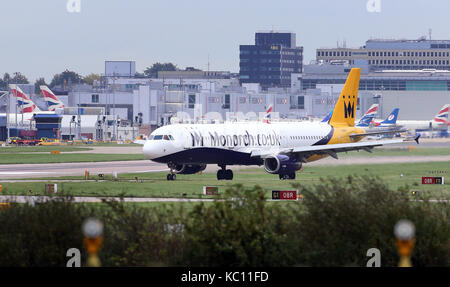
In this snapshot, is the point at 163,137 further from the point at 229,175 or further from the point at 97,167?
the point at 97,167

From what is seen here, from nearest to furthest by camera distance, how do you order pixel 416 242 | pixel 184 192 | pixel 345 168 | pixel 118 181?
pixel 416 242
pixel 184 192
pixel 118 181
pixel 345 168

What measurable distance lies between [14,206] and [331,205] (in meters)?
10.7

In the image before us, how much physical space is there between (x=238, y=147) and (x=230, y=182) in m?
4.78

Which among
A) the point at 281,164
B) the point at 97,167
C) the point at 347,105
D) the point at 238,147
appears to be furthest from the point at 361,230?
the point at 97,167

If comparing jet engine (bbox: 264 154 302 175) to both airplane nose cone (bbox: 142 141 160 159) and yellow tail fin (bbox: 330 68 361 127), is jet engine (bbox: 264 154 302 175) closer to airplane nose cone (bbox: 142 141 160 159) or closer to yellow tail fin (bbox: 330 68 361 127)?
airplane nose cone (bbox: 142 141 160 159)

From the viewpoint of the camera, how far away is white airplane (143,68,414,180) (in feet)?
218

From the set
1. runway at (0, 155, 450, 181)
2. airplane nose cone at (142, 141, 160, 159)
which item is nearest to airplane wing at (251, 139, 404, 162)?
runway at (0, 155, 450, 181)

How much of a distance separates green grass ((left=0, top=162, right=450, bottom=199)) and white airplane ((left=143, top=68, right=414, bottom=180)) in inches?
47.2

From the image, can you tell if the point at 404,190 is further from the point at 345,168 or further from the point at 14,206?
the point at 345,168

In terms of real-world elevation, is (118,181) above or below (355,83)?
below

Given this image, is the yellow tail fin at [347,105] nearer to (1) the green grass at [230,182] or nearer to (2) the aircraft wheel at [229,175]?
(1) the green grass at [230,182]

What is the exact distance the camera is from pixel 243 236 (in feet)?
84.7
